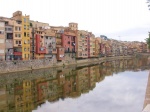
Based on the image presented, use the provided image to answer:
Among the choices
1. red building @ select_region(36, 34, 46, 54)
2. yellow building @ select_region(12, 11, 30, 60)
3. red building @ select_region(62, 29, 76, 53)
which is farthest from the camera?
red building @ select_region(62, 29, 76, 53)

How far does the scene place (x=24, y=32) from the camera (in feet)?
208

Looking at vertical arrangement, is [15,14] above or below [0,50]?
above

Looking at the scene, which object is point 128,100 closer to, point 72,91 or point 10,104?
point 72,91

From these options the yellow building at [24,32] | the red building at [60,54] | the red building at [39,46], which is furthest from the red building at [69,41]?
the yellow building at [24,32]

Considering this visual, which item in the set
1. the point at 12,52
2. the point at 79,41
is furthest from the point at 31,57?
the point at 79,41

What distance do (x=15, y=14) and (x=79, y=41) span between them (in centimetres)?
3362

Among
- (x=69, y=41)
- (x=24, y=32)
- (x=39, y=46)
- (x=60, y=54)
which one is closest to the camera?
(x=24, y=32)

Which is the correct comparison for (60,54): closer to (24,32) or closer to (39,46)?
(39,46)

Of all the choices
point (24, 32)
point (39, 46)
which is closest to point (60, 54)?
point (39, 46)

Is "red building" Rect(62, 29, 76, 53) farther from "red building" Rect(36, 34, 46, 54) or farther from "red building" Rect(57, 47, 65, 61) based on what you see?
"red building" Rect(36, 34, 46, 54)

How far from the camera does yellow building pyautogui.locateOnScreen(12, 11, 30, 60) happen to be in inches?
2468

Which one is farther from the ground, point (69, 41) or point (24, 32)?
point (24, 32)

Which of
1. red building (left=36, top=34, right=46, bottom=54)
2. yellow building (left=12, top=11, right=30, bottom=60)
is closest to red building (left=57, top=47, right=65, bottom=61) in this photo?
red building (left=36, top=34, right=46, bottom=54)

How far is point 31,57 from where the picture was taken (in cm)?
6688
